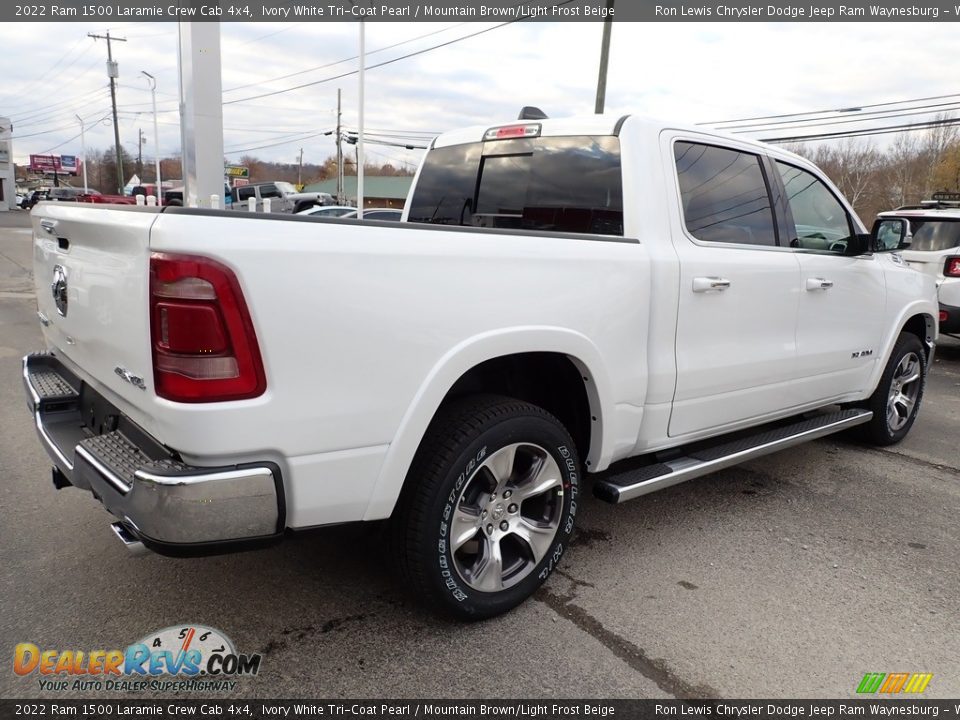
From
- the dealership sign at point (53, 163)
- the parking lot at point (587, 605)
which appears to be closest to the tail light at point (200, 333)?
the parking lot at point (587, 605)

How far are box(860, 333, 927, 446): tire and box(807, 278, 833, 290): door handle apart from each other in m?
1.31

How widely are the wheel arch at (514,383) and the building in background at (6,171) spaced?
→ 66934 mm

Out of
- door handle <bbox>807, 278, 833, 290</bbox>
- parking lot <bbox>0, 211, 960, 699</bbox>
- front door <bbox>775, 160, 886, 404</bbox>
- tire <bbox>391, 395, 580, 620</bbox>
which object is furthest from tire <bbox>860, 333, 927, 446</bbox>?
tire <bbox>391, 395, 580, 620</bbox>

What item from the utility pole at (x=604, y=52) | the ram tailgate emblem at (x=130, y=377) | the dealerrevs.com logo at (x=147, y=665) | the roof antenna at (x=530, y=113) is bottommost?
the dealerrevs.com logo at (x=147, y=665)

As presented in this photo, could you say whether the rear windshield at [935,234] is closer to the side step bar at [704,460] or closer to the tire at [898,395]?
the tire at [898,395]

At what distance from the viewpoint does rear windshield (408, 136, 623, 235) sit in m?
3.26

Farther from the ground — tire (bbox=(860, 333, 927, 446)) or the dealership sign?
the dealership sign

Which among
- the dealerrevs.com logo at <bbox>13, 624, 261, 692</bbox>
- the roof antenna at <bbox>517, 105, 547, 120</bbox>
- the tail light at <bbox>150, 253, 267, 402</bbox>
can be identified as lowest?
the dealerrevs.com logo at <bbox>13, 624, 261, 692</bbox>

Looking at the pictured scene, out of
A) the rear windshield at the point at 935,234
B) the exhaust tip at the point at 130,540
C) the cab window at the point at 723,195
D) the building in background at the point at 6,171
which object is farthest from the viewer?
the building in background at the point at 6,171

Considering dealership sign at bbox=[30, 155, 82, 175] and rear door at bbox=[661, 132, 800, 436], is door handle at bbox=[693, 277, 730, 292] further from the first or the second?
dealership sign at bbox=[30, 155, 82, 175]

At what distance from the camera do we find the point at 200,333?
194 cm

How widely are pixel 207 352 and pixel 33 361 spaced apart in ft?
6.08

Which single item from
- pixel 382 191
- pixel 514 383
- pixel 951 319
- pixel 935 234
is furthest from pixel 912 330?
pixel 382 191

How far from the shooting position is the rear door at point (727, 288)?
3277mm
